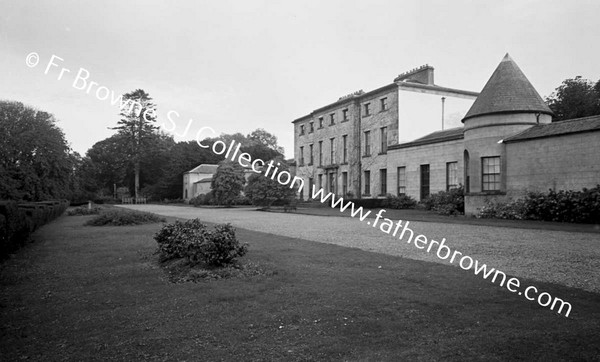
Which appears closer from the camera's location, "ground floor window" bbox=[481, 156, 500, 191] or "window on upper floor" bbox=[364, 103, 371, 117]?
"ground floor window" bbox=[481, 156, 500, 191]

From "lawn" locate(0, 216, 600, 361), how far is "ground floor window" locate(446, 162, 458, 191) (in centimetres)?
2167

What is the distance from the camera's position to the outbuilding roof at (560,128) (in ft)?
57.1

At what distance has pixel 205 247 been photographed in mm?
7527

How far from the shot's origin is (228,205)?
43.9 m

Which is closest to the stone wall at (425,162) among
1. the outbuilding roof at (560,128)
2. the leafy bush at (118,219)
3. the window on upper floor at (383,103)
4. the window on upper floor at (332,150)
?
the window on upper floor at (383,103)

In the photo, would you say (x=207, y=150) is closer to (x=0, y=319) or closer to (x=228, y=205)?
(x=228, y=205)

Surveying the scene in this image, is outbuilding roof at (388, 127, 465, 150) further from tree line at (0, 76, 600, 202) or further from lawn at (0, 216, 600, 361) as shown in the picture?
lawn at (0, 216, 600, 361)

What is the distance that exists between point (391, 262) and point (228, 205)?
36782 mm

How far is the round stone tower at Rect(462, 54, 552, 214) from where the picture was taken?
20.6m

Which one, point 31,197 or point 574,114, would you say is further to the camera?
point 574,114

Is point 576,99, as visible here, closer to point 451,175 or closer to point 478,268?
point 451,175

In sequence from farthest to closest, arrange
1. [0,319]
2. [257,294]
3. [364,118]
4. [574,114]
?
[364,118] < [574,114] < [257,294] < [0,319]

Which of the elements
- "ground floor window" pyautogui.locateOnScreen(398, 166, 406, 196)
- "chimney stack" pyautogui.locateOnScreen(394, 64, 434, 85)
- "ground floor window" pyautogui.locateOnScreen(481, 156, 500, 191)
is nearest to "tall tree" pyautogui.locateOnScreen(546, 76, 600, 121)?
"chimney stack" pyautogui.locateOnScreen(394, 64, 434, 85)

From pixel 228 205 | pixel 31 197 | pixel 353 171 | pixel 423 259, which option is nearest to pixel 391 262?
pixel 423 259
